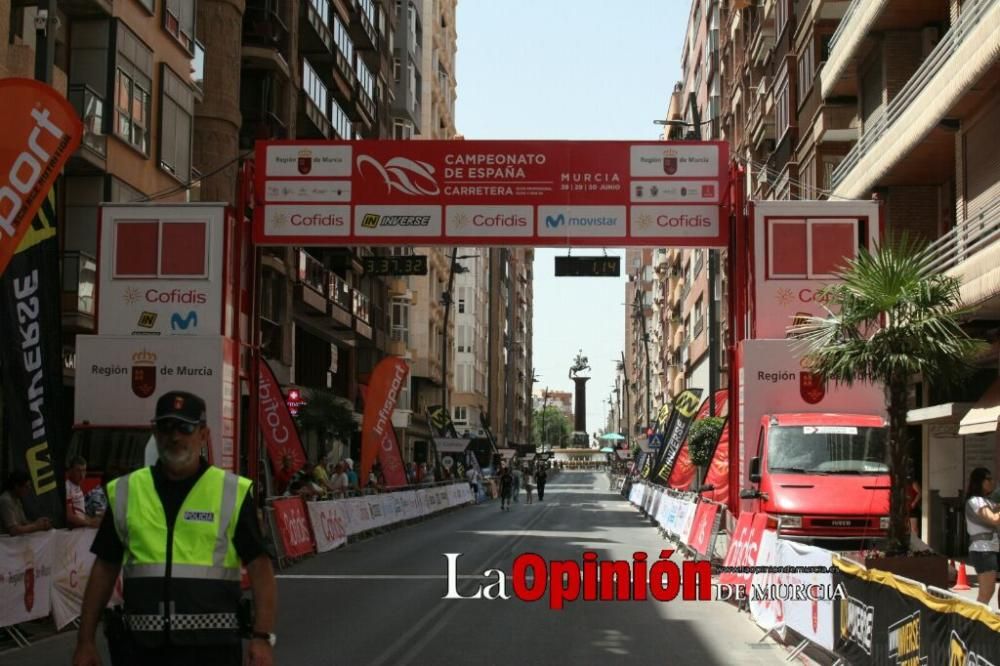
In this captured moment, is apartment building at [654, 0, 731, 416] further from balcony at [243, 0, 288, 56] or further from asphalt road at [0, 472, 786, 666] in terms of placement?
asphalt road at [0, 472, 786, 666]

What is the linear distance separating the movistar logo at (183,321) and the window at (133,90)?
8056 millimetres

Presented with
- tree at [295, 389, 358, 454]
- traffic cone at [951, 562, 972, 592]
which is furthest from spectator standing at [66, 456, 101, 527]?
tree at [295, 389, 358, 454]

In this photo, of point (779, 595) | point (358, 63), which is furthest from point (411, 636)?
point (358, 63)

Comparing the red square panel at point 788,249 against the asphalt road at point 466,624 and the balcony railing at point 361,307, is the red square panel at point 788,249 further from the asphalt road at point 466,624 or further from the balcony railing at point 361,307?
the balcony railing at point 361,307

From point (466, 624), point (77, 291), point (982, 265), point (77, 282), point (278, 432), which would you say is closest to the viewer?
point (466, 624)

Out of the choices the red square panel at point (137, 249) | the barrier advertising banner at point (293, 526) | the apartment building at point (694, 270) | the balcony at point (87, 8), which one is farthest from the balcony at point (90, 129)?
the apartment building at point (694, 270)

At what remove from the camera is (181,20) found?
111 feet

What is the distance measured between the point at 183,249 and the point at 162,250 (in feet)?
1.08

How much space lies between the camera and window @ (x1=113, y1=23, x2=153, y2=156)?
2920 centimetres

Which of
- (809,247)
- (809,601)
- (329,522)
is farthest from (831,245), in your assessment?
(809,601)

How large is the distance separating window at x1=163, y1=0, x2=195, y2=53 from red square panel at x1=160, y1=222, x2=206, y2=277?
11.4 m

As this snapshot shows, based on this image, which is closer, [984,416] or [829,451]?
[829,451]

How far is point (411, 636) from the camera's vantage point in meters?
13.0

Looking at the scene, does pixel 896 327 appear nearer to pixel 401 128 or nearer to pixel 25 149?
pixel 25 149
